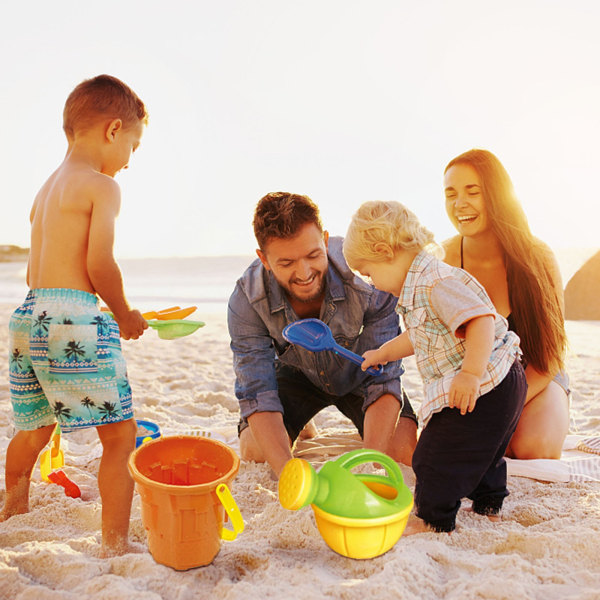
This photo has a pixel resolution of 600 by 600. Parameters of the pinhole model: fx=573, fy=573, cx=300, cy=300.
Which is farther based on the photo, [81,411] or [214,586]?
[81,411]

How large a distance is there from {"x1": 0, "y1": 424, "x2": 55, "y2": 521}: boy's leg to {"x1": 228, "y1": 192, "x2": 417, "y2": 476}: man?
2.31ft

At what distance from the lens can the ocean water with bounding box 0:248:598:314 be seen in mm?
9656

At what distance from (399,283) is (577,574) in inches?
32.6

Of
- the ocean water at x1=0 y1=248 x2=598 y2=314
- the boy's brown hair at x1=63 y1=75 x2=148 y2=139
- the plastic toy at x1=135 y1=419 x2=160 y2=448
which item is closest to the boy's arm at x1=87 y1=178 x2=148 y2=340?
the boy's brown hair at x1=63 y1=75 x2=148 y2=139

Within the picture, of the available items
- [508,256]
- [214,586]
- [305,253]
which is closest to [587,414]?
[508,256]

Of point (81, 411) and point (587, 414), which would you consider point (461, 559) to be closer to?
point (81, 411)

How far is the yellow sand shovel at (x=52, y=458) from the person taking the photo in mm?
1979

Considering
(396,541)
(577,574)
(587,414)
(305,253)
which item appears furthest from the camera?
(587,414)

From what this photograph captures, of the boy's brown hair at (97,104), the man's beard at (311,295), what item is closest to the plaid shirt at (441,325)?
the man's beard at (311,295)

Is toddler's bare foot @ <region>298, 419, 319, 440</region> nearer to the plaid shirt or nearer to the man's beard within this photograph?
the man's beard

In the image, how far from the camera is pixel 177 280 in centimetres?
1512

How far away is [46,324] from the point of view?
1.55 meters

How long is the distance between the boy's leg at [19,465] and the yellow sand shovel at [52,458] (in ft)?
0.83

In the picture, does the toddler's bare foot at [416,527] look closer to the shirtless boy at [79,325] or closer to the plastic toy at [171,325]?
the shirtless boy at [79,325]
